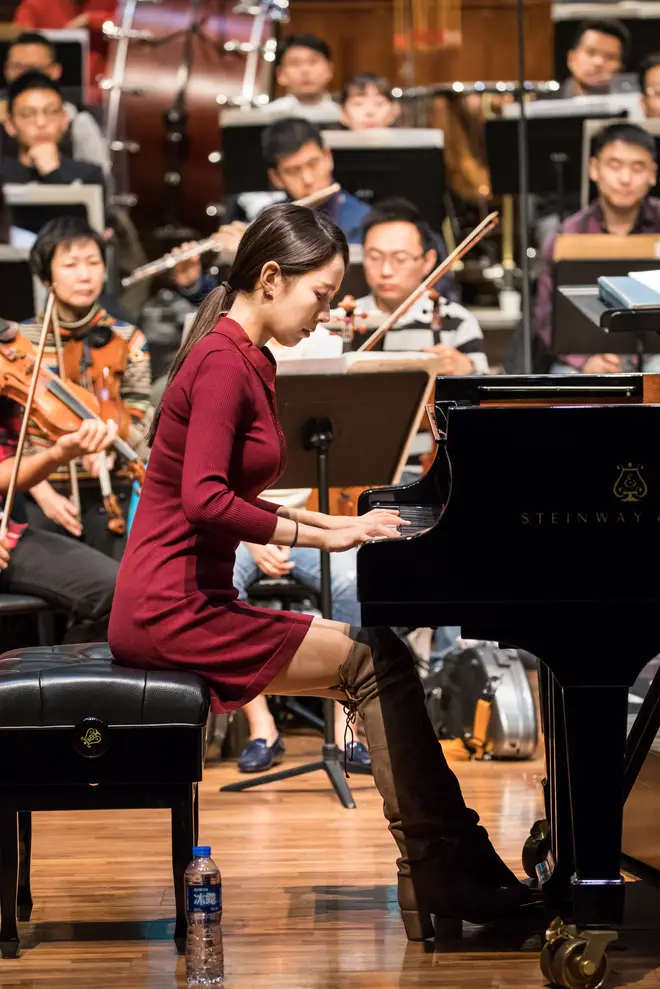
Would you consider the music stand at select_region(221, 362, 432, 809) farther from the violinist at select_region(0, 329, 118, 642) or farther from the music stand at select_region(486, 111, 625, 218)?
the music stand at select_region(486, 111, 625, 218)

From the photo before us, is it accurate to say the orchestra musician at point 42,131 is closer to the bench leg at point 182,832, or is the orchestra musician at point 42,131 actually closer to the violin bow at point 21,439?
the violin bow at point 21,439

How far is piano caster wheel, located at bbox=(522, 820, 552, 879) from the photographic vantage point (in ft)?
9.09

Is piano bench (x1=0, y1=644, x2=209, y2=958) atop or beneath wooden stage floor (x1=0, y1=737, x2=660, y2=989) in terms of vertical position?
atop

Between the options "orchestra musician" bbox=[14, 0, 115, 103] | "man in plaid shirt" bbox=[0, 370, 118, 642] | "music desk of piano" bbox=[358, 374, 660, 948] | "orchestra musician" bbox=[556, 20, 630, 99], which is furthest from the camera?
A: "orchestra musician" bbox=[14, 0, 115, 103]

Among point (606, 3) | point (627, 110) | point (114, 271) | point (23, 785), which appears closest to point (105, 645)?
point (23, 785)

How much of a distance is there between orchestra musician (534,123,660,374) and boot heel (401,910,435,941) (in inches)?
111

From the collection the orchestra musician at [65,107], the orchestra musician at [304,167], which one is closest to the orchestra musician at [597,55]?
the orchestra musician at [304,167]

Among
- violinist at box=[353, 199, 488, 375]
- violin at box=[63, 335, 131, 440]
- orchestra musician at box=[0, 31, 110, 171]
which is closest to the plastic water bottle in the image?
violin at box=[63, 335, 131, 440]

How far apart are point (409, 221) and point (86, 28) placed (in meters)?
3.88

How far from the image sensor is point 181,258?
17.5 ft

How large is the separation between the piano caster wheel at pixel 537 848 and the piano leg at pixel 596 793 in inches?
21.0

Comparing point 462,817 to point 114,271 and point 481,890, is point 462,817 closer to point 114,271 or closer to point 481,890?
point 481,890

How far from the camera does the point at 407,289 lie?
4379 millimetres

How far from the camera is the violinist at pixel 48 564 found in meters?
3.63
